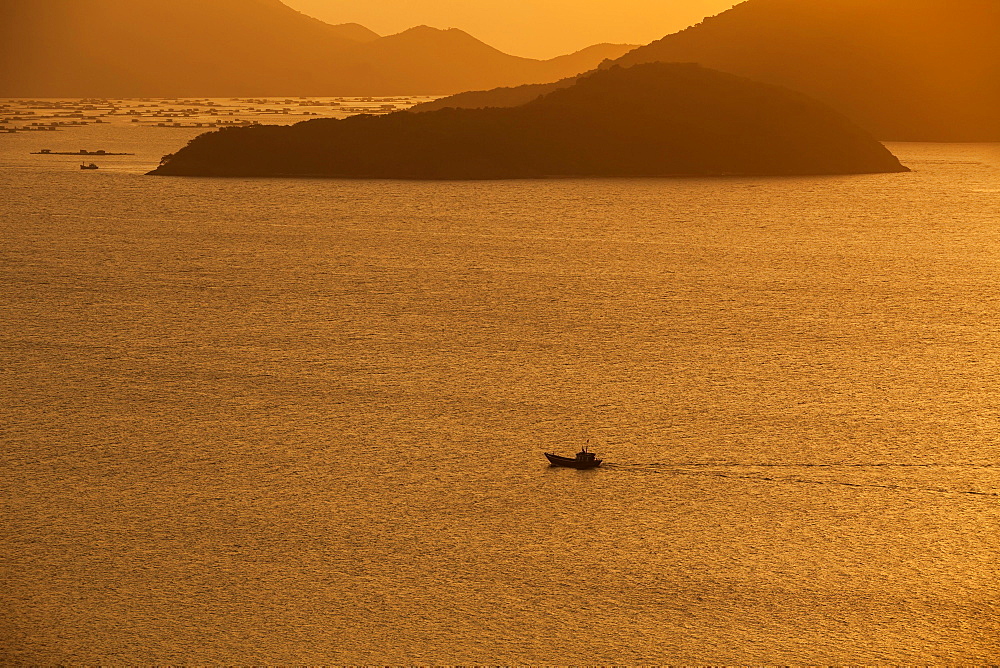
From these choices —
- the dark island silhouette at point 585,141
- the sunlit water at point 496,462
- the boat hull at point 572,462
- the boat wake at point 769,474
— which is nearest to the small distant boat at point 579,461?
the boat hull at point 572,462

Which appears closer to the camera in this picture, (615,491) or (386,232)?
(615,491)

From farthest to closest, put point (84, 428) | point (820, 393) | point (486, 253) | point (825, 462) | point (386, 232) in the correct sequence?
point (386, 232) < point (486, 253) < point (820, 393) < point (84, 428) < point (825, 462)

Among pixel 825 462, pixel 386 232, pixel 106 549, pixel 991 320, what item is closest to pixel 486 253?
pixel 386 232

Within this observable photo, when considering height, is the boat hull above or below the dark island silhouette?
below

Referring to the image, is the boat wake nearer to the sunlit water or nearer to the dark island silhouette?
the sunlit water

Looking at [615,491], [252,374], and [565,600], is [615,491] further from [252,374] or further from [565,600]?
[252,374]

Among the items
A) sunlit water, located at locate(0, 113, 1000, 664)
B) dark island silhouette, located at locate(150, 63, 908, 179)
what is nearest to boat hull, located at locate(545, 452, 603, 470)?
sunlit water, located at locate(0, 113, 1000, 664)
